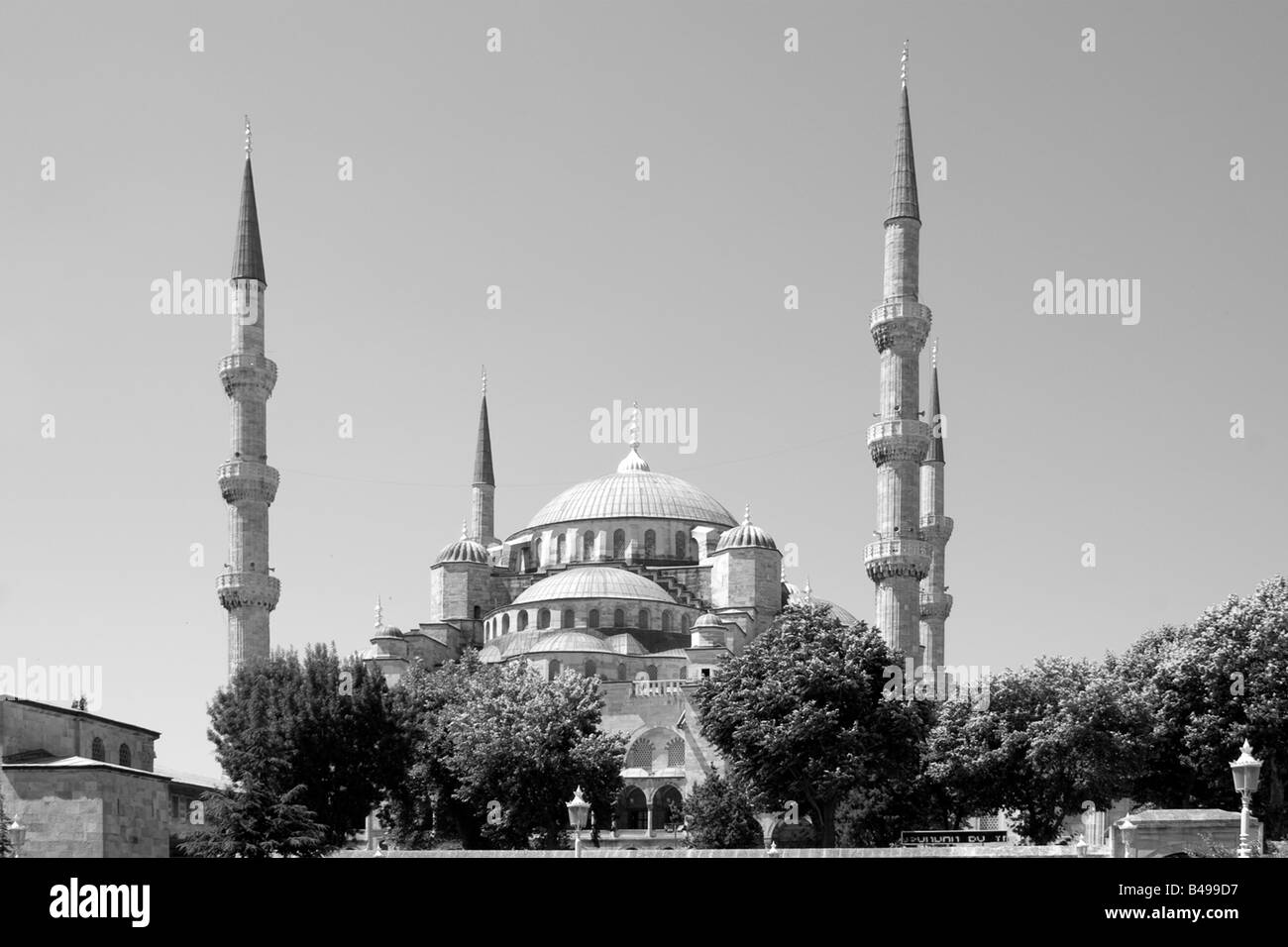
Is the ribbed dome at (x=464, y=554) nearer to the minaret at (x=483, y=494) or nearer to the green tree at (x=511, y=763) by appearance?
the minaret at (x=483, y=494)

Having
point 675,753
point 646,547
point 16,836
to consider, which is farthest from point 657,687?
point 16,836

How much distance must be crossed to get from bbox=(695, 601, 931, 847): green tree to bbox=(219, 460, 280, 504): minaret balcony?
69.1 ft

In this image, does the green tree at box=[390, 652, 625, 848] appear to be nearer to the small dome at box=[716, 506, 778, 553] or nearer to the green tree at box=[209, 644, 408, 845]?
the green tree at box=[209, 644, 408, 845]

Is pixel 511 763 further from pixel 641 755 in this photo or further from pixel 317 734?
pixel 641 755

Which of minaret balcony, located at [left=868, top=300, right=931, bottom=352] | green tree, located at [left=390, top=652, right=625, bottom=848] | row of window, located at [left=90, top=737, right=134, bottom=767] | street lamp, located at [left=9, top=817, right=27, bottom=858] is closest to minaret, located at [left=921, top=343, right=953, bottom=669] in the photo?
minaret balcony, located at [left=868, top=300, right=931, bottom=352]

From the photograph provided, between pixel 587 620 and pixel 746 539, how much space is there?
7.43 meters

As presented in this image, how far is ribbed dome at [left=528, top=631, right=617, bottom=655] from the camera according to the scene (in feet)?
214

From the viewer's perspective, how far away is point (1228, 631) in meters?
43.7

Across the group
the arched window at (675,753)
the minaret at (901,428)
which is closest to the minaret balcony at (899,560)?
the minaret at (901,428)

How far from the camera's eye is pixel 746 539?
70625 mm

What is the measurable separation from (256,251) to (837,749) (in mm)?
30498

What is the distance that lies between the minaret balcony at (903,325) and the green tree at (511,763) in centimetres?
1646
